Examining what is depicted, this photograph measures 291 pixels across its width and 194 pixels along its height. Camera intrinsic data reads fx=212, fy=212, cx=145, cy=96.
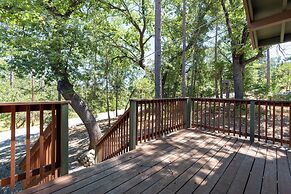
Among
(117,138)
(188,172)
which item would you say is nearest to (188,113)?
(117,138)

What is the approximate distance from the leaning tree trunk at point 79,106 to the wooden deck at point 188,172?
4913 mm

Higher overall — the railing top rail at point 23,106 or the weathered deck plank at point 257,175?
the railing top rail at point 23,106

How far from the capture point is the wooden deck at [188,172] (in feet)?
7.97

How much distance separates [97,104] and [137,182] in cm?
818

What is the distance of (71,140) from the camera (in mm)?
10375

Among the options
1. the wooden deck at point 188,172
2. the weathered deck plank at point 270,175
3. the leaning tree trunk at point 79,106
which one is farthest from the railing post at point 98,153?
the weathered deck plank at point 270,175

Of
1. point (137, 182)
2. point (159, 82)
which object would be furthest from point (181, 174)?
point (159, 82)

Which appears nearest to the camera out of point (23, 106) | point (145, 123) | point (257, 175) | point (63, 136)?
point (23, 106)

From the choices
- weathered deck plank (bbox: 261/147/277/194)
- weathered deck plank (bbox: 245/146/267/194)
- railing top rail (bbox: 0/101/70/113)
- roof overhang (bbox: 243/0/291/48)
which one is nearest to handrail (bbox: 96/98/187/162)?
railing top rail (bbox: 0/101/70/113)

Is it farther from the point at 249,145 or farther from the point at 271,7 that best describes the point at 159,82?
the point at 271,7

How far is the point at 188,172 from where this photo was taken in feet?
9.61

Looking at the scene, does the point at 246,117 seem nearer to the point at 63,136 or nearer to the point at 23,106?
the point at 63,136

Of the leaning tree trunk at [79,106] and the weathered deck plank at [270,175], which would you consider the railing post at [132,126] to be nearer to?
the weathered deck plank at [270,175]

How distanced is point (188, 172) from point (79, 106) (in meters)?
6.50
